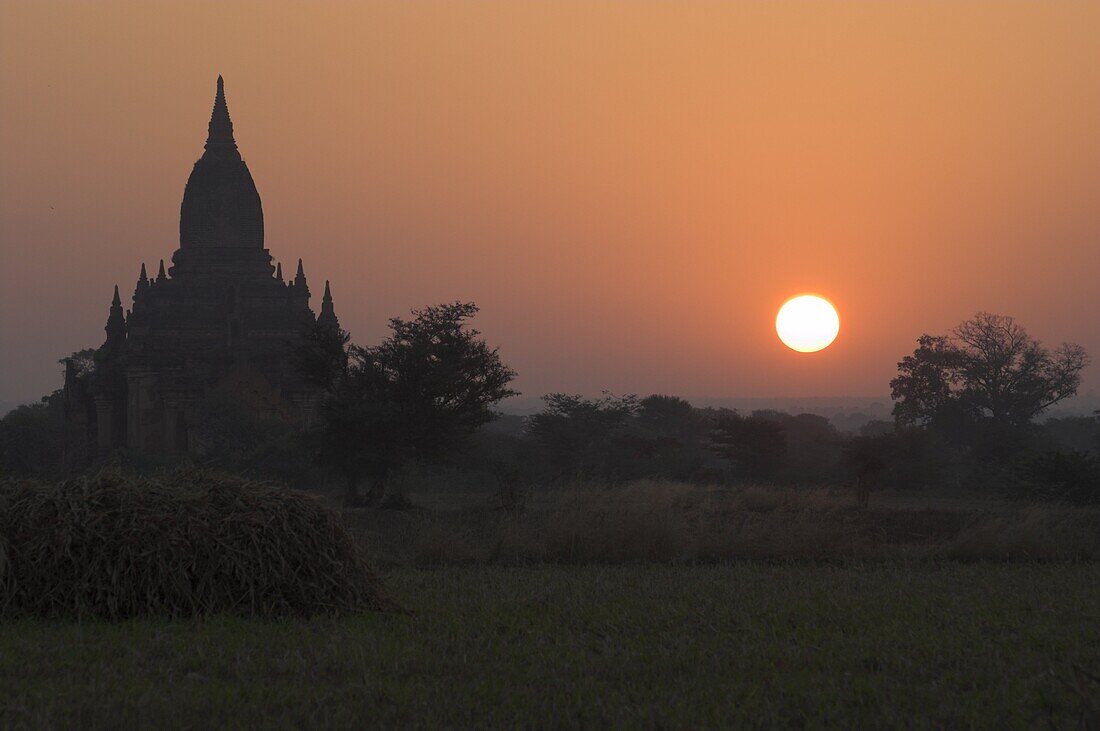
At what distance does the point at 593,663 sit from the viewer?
25.8ft

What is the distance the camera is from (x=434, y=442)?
2905 cm

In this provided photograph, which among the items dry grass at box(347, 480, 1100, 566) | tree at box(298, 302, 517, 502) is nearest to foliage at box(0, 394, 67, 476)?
tree at box(298, 302, 517, 502)

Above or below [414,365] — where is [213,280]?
above

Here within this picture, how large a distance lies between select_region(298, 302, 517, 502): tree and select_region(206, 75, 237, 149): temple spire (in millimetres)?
40209

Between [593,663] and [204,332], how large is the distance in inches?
2166

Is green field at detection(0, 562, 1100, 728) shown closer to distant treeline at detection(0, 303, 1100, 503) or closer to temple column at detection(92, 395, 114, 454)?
distant treeline at detection(0, 303, 1100, 503)

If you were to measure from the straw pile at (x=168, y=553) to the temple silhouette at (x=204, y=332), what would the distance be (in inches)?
1639

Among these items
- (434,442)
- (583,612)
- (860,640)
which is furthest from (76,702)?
(434,442)

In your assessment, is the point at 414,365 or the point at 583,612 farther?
the point at 414,365

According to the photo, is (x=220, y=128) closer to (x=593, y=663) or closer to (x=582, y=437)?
(x=582, y=437)

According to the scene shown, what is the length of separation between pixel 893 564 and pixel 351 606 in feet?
25.1

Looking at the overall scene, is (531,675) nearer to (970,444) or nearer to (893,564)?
(893,564)

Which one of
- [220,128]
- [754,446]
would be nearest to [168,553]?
[754,446]

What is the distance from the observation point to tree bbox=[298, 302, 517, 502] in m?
28.6
